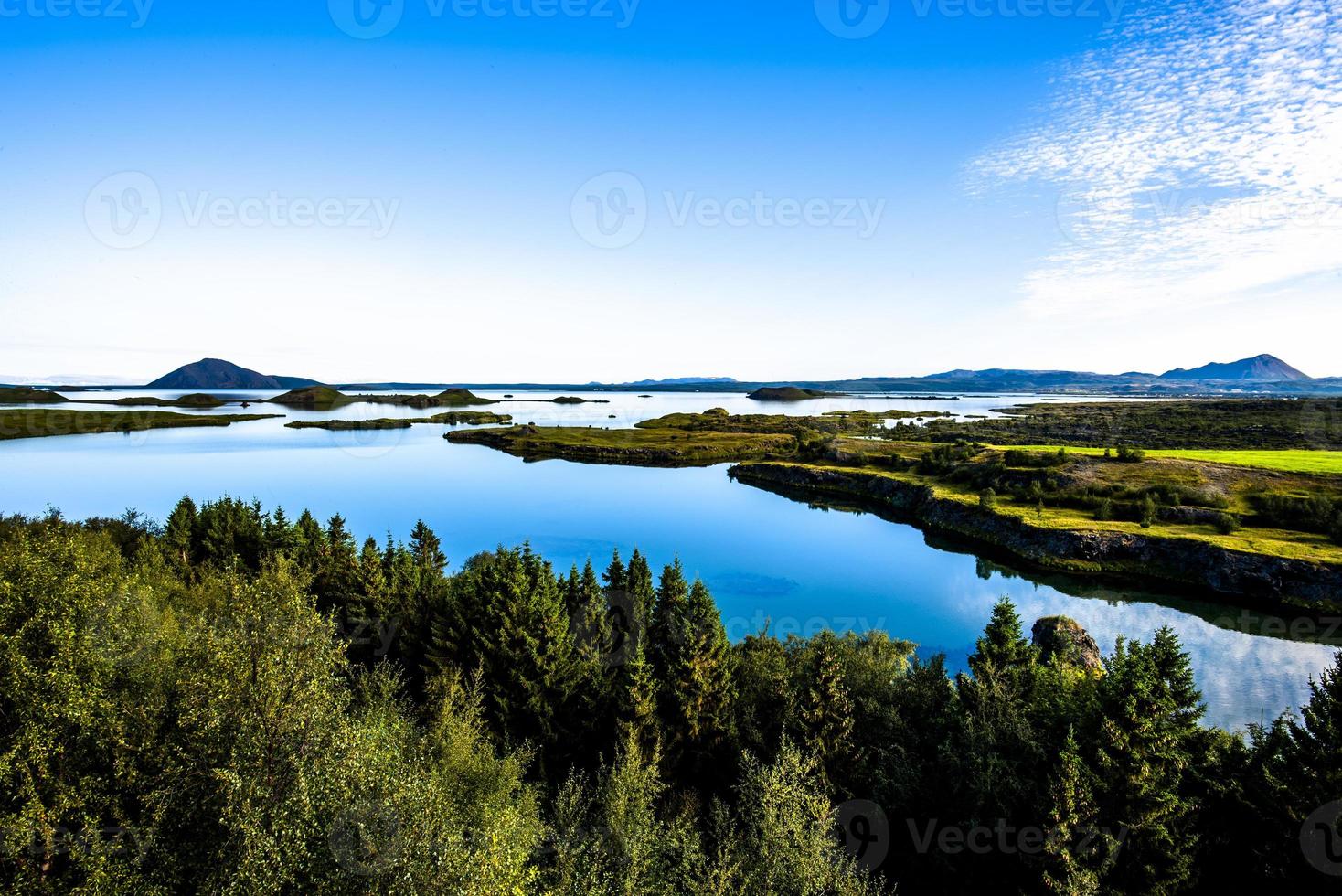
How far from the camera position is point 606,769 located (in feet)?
81.5

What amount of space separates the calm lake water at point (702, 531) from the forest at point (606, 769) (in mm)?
18336

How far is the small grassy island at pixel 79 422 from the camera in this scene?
500 feet

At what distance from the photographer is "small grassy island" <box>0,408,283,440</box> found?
152500mm

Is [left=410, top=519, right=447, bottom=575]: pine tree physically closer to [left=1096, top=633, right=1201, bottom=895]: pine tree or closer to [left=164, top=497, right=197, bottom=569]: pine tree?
[left=164, top=497, right=197, bottom=569]: pine tree

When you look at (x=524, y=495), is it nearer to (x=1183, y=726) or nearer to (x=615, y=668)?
(x=615, y=668)

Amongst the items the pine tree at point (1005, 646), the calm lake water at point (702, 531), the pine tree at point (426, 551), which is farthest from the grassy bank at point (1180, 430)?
the pine tree at point (426, 551)

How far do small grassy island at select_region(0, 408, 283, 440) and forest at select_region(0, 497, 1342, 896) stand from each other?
18303cm

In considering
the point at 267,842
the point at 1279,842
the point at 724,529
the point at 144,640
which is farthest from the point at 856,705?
the point at 724,529

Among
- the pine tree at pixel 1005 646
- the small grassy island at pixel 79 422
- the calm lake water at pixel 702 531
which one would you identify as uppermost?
the small grassy island at pixel 79 422

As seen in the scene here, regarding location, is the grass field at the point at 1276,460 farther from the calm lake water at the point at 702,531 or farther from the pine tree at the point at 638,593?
the pine tree at the point at 638,593

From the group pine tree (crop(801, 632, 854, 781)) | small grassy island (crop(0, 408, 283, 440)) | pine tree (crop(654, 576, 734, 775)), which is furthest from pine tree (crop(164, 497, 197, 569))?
small grassy island (crop(0, 408, 283, 440))

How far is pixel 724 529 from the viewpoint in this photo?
246 feet

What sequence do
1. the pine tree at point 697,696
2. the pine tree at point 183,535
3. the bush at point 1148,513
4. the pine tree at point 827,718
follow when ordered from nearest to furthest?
the pine tree at point 827,718
the pine tree at point 697,696
the pine tree at point 183,535
the bush at point 1148,513

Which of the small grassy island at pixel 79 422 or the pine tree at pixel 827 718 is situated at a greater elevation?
the small grassy island at pixel 79 422
